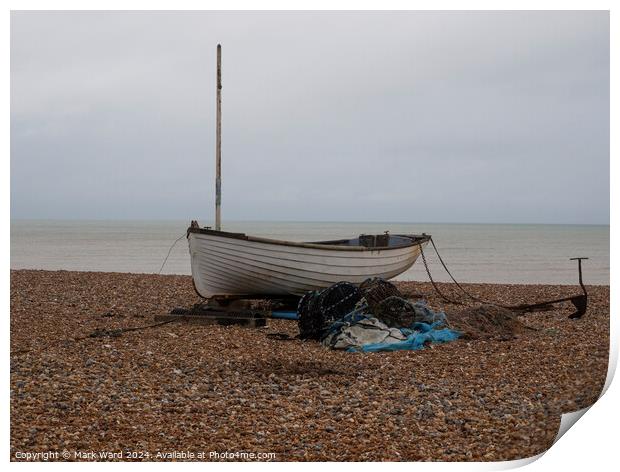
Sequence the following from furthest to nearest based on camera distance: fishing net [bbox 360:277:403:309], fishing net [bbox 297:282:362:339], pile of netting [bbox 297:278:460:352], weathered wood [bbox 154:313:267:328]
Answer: weathered wood [bbox 154:313:267:328] → fishing net [bbox 360:277:403:309] → fishing net [bbox 297:282:362:339] → pile of netting [bbox 297:278:460:352]

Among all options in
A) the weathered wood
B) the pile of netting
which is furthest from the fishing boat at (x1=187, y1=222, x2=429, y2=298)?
the pile of netting

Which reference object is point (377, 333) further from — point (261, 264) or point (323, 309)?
point (261, 264)

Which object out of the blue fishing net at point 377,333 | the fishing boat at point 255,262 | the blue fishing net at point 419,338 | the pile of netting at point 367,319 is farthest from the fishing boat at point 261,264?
the blue fishing net at point 419,338

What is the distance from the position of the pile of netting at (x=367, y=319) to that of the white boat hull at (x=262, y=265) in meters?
1.25

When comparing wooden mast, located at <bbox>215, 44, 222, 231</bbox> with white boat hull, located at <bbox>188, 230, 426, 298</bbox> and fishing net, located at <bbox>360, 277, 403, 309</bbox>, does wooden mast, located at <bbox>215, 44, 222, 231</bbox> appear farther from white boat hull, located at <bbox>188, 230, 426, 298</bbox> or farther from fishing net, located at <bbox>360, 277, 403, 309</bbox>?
fishing net, located at <bbox>360, 277, 403, 309</bbox>

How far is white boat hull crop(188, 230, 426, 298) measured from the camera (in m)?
10.6

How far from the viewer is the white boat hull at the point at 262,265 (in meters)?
10.6

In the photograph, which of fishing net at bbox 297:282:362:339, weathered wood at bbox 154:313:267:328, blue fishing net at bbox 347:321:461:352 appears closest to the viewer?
blue fishing net at bbox 347:321:461:352

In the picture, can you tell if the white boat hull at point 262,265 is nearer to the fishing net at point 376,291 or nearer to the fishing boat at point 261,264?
the fishing boat at point 261,264

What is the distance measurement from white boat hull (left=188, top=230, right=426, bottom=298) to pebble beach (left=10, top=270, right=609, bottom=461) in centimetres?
80
